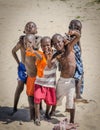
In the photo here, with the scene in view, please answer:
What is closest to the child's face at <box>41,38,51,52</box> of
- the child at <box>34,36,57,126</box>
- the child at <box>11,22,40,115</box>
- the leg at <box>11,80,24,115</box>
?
the child at <box>34,36,57,126</box>

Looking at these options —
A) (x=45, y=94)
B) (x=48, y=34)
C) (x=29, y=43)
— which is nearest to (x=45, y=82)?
(x=45, y=94)

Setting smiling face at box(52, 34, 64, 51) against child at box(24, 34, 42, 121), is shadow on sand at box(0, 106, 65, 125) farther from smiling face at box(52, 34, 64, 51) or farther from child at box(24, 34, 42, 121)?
smiling face at box(52, 34, 64, 51)

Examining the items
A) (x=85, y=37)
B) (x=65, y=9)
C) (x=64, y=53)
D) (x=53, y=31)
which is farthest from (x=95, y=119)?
(x=65, y=9)

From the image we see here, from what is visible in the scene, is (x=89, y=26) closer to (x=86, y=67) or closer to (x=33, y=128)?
(x=86, y=67)

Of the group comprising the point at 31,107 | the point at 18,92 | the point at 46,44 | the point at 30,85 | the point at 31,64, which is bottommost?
the point at 31,107

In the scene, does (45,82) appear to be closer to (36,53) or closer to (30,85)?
(30,85)

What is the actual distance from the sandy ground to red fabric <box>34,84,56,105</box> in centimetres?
40

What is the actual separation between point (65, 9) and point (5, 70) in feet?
18.7

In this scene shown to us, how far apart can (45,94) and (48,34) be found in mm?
4814

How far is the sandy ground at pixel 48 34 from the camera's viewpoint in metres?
5.14

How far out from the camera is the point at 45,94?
470 cm

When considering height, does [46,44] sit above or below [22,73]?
above

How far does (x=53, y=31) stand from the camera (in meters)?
9.69

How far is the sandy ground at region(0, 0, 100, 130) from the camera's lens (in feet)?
16.9
